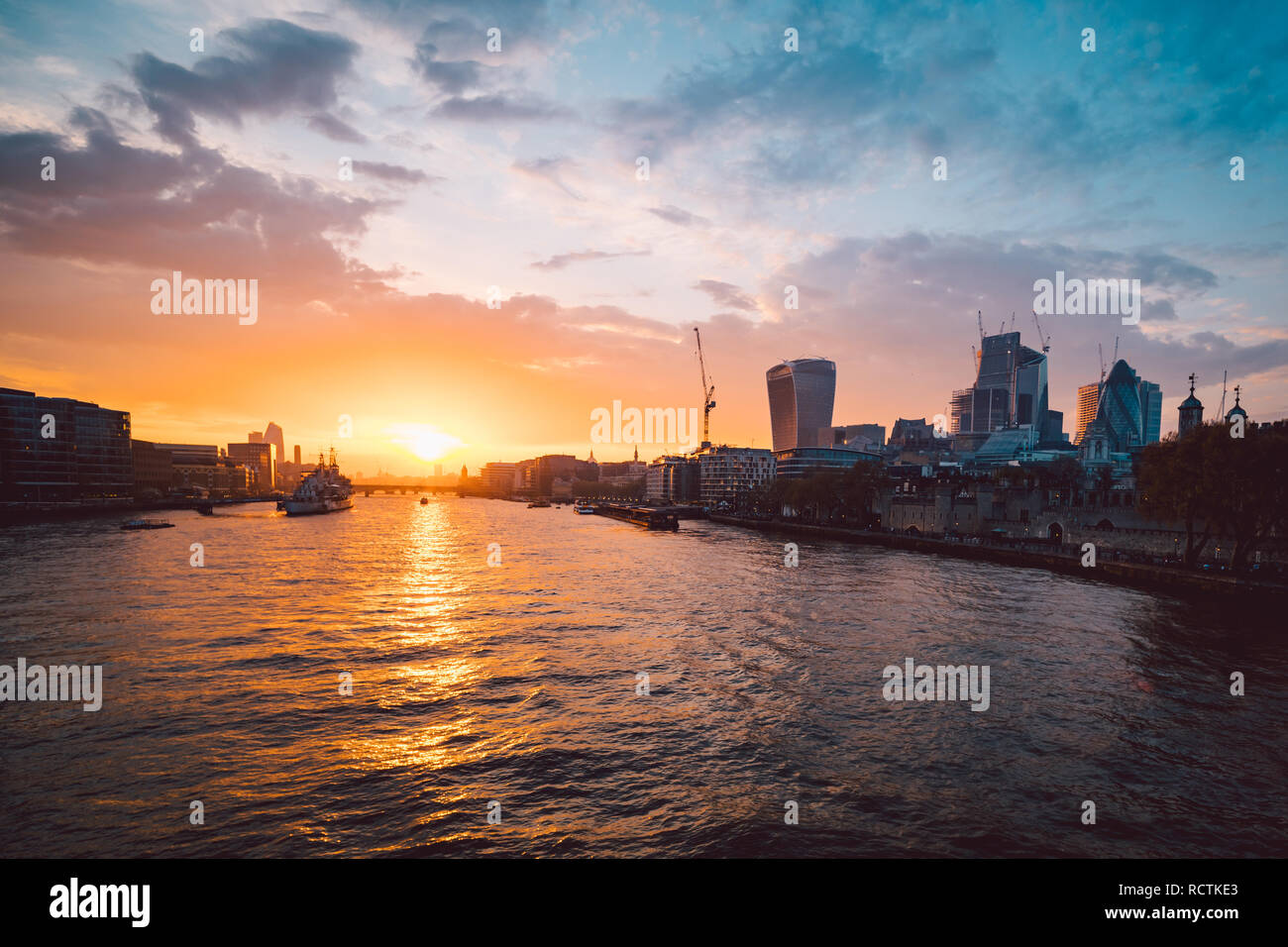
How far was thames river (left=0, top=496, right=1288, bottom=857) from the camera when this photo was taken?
1620 cm

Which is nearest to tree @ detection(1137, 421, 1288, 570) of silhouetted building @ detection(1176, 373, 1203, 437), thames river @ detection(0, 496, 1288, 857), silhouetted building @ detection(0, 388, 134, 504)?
thames river @ detection(0, 496, 1288, 857)

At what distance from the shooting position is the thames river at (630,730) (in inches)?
638

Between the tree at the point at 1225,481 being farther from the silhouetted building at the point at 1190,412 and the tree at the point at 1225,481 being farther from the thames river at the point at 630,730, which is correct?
the silhouetted building at the point at 1190,412

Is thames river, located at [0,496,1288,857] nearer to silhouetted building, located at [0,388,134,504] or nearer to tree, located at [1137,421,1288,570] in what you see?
tree, located at [1137,421,1288,570]

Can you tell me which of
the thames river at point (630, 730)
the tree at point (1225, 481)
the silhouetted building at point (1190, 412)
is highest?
the silhouetted building at point (1190, 412)

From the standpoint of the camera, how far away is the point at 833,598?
166 ft

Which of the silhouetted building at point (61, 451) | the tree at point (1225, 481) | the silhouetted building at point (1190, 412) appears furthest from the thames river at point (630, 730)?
the silhouetted building at point (61, 451)

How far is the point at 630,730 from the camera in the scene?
896 inches

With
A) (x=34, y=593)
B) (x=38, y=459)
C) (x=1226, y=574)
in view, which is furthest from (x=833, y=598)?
(x=38, y=459)

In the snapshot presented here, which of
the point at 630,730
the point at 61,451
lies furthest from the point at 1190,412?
the point at 61,451

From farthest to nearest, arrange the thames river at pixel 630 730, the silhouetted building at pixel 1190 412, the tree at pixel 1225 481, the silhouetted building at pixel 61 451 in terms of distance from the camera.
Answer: the silhouetted building at pixel 61 451
the silhouetted building at pixel 1190 412
the tree at pixel 1225 481
the thames river at pixel 630 730

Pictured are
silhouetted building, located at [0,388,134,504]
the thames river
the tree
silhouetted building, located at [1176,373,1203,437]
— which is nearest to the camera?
the thames river
